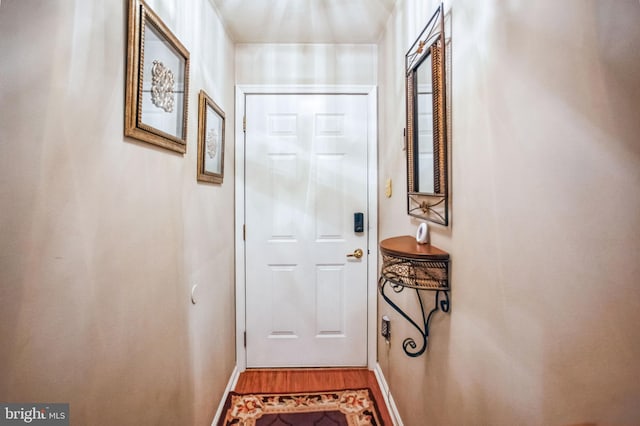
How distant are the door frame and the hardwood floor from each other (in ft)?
0.35

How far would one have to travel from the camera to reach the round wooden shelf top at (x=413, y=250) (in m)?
1.15

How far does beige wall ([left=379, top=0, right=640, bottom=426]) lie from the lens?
525 mm

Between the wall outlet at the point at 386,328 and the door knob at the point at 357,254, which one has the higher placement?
the door knob at the point at 357,254

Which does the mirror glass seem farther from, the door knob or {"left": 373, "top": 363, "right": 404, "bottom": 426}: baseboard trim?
{"left": 373, "top": 363, "right": 404, "bottom": 426}: baseboard trim

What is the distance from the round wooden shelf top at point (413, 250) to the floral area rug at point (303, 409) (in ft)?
3.95

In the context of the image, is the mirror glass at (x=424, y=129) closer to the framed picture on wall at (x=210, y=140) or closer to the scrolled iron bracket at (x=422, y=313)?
the scrolled iron bracket at (x=422, y=313)

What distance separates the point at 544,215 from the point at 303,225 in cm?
172

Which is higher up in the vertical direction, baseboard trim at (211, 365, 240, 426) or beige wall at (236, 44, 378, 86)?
beige wall at (236, 44, 378, 86)

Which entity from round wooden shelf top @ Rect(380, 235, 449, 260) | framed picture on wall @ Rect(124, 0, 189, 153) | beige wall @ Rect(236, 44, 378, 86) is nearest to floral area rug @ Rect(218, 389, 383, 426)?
round wooden shelf top @ Rect(380, 235, 449, 260)

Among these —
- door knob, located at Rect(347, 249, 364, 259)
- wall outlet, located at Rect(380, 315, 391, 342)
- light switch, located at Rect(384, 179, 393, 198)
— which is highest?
light switch, located at Rect(384, 179, 393, 198)

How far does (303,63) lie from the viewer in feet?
7.42

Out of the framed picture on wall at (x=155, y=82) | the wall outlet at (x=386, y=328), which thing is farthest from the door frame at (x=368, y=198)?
the framed picture on wall at (x=155, y=82)

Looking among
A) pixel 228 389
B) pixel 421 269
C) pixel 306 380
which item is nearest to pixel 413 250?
pixel 421 269

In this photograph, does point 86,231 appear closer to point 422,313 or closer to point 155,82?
point 155,82
